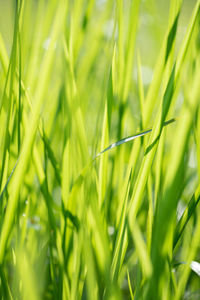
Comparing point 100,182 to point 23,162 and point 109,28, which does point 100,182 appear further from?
point 109,28

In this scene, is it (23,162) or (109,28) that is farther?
(109,28)

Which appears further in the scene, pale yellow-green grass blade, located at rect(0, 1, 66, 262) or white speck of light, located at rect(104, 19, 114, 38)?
white speck of light, located at rect(104, 19, 114, 38)

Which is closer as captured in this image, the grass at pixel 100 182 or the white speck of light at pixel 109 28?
the grass at pixel 100 182

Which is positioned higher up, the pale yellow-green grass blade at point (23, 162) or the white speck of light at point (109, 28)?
the white speck of light at point (109, 28)

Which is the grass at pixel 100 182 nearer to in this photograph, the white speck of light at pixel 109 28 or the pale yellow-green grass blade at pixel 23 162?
the pale yellow-green grass blade at pixel 23 162

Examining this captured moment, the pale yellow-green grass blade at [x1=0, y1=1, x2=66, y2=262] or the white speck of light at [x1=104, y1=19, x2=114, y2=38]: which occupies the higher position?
the white speck of light at [x1=104, y1=19, x2=114, y2=38]

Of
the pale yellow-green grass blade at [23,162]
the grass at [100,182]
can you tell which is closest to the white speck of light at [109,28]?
the grass at [100,182]

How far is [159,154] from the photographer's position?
319 mm

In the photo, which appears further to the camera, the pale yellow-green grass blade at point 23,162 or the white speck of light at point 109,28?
the white speck of light at point 109,28

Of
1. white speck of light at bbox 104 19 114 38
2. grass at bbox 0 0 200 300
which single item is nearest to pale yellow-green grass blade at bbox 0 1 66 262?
grass at bbox 0 0 200 300

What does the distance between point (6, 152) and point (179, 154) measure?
8.4 inches

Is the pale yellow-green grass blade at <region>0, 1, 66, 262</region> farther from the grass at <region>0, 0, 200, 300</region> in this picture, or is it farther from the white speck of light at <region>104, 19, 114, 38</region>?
the white speck of light at <region>104, 19, 114, 38</region>

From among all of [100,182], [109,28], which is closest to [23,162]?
[100,182]

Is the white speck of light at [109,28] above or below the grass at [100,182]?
above
